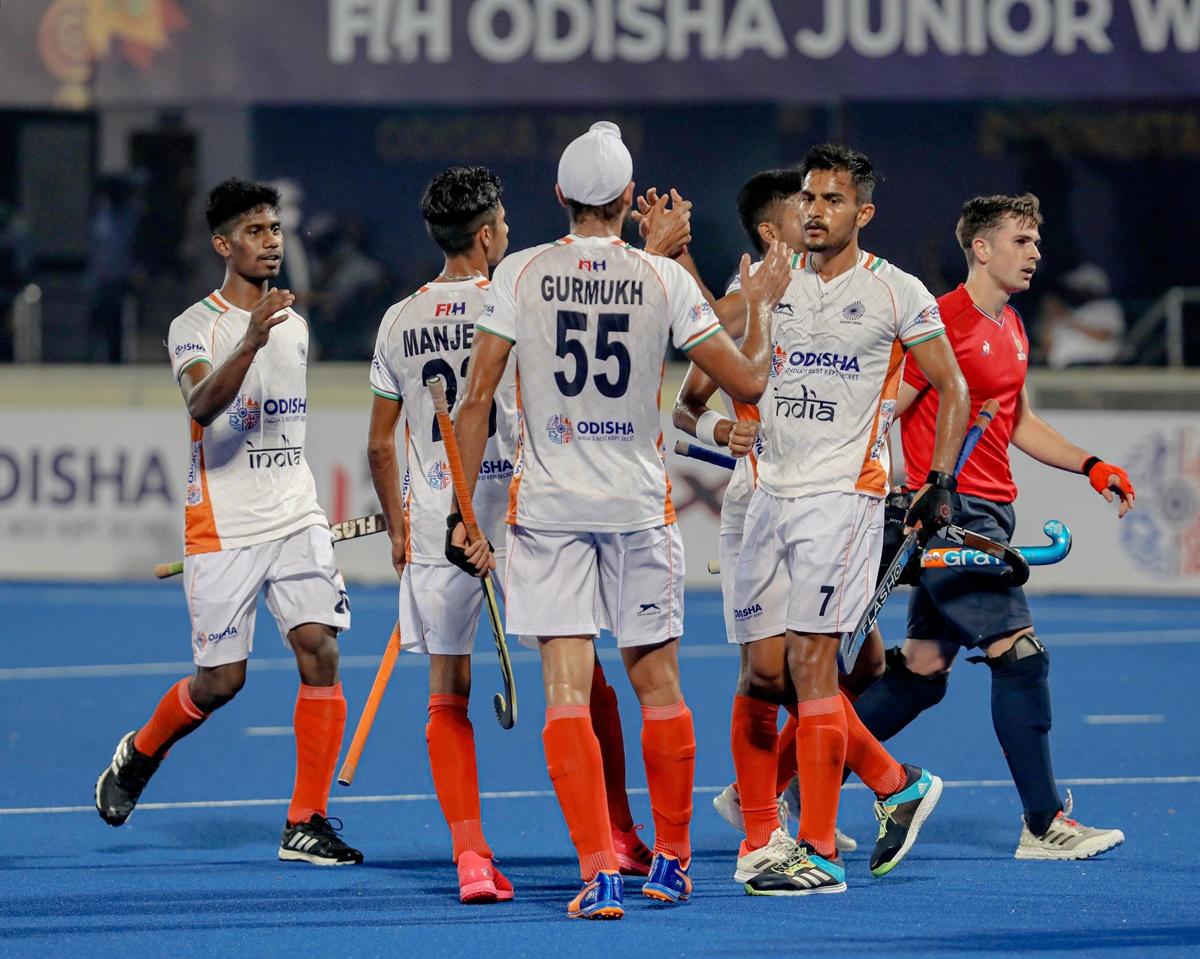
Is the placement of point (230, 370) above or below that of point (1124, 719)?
above

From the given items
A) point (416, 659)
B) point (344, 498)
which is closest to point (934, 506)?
point (416, 659)

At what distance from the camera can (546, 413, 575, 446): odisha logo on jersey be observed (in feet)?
20.6

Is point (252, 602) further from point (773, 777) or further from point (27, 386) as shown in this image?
point (27, 386)

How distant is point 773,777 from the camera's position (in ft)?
22.6

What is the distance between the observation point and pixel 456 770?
22.2 feet

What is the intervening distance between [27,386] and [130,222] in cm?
220

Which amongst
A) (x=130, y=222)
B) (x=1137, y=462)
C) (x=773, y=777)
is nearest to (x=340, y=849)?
(x=773, y=777)

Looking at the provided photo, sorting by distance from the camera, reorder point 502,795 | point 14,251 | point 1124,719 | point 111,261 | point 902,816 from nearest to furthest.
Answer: point 902,816
point 502,795
point 1124,719
point 111,261
point 14,251

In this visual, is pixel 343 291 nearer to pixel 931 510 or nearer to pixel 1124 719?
pixel 1124 719

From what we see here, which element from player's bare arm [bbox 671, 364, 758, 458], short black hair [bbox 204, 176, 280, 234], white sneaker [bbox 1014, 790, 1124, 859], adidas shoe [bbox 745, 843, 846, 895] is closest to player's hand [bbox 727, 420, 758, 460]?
player's bare arm [bbox 671, 364, 758, 458]

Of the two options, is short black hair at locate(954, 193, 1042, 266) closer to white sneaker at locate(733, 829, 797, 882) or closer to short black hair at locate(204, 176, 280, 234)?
white sneaker at locate(733, 829, 797, 882)

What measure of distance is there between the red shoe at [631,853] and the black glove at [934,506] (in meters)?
1.30

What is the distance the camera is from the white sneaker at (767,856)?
21.7 feet

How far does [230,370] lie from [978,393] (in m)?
2.51
